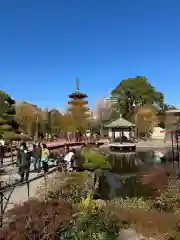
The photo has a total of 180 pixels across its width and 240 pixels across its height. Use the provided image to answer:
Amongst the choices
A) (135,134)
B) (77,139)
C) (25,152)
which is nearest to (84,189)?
(25,152)

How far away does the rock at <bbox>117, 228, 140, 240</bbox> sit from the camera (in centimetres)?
646

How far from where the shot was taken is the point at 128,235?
6.64 meters

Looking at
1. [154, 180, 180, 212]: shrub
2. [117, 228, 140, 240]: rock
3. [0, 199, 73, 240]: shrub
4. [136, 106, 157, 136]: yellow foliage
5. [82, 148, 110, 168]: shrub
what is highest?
[136, 106, 157, 136]: yellow foliage

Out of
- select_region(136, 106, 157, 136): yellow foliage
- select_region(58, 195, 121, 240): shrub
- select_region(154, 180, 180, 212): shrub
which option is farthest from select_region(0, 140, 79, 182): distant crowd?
select_region(136, 106, 157, 136): yellow foliage

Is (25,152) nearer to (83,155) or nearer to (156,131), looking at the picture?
(83,155)

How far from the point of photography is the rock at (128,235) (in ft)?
21.2

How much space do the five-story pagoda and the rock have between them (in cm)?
4551

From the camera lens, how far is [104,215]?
21.8 ft

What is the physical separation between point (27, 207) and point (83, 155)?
9957 mm

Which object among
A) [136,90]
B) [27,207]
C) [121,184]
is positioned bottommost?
[121,184]

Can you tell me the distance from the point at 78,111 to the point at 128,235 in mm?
49473

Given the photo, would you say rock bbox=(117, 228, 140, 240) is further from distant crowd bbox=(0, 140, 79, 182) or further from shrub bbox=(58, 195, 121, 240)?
distant crowd bbox=(0, 140, 79, 182)

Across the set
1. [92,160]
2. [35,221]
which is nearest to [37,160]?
[92,160]

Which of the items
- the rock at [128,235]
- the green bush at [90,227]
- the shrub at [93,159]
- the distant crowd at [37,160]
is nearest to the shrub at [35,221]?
the green bush at [90,227]
